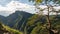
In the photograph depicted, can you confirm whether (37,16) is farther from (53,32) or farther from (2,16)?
(2,16)

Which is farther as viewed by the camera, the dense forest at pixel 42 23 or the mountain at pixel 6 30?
the mountain at pixel 6 30

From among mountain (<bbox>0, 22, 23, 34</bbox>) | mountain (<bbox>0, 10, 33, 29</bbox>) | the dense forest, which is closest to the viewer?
the dense forest

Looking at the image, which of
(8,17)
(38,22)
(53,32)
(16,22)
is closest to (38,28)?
(38,22)

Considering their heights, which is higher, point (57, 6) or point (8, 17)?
point (57, 6)

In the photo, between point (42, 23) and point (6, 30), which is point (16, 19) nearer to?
point (6, 30)

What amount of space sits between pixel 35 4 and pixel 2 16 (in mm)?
4223

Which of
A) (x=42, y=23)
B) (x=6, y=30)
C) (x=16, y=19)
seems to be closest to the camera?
(x=42, y=23)

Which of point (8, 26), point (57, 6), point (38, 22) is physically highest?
point (57, 6)

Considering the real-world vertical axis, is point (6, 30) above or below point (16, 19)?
below

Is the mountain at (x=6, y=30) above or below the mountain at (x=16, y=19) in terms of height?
below

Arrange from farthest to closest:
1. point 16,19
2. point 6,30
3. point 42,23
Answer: point 16,19, point 6,30, point 42,23

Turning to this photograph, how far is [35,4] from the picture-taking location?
26.6 feet

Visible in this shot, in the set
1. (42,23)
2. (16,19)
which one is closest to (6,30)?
(16,19)

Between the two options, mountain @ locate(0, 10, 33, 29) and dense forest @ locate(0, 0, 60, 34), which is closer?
dense forest @ locate(0, 0, 60, 34)
